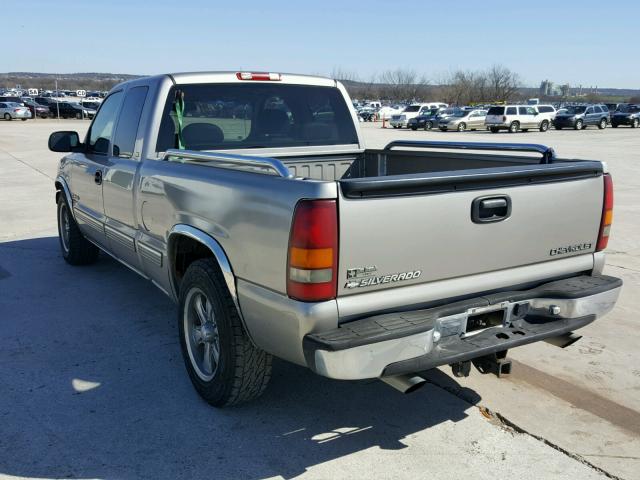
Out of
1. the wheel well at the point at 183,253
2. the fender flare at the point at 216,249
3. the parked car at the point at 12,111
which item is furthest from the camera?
the parked car at the point at 12,111

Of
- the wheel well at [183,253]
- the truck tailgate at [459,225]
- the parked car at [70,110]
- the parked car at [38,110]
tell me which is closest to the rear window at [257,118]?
the wheel well at [183,253]

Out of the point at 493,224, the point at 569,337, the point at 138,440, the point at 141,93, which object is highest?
the point at 141,93

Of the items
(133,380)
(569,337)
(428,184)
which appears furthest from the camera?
(133,380)

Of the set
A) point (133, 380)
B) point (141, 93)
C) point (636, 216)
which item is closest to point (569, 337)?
point (133, 380)

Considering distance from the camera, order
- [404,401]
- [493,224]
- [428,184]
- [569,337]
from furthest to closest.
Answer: [404,401] < [569,337] < [493,224] < [428,184]

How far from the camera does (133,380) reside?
13.2 ft

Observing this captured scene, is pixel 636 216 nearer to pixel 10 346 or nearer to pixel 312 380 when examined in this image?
pixel 312 380

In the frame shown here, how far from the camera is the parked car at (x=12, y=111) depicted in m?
45.8

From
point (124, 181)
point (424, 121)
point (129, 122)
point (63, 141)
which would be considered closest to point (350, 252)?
point (124, 181)

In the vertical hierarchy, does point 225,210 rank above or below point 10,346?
above

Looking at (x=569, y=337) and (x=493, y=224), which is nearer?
(x=493, y=224)

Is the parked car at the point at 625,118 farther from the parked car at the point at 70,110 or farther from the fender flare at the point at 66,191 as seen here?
the fender flare at the point at 66,191

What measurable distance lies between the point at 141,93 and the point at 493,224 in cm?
298

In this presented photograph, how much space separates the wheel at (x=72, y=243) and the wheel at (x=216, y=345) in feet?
10.5
